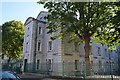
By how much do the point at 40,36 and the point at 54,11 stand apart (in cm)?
1273

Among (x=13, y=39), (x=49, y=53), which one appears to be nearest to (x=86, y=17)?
(x=49, y=53)

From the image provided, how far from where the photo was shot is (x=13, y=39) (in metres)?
46.2

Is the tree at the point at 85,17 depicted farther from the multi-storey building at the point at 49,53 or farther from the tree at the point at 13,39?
the tree at the point at 13,39

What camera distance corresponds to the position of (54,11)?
22.4 meters

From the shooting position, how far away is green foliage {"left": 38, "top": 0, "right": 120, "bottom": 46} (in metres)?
21.3

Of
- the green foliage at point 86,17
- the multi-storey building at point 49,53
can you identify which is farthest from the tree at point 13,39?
the green foliage at point 86,17

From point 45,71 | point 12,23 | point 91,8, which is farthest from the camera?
point 12,23

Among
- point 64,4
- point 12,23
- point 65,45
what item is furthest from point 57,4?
point 12,23

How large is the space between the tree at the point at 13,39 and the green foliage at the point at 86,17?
937 inches

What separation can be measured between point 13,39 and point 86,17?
2713cm

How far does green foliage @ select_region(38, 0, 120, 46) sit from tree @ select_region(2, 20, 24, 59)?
23789 millimetres

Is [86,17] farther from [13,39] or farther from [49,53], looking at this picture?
[13,39]

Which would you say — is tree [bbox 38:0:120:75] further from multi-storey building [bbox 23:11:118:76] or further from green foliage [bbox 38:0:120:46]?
multi-storey building [bbox 23:11:118:76]

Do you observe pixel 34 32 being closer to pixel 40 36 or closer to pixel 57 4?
pixel 40 36
